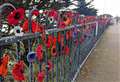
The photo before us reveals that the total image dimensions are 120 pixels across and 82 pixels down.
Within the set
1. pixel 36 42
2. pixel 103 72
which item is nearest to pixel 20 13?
pixel 36 42

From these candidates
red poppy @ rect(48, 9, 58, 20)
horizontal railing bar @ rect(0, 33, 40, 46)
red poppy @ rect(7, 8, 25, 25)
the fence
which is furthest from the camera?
red poppy @ rect(48, 9, 58, 20)

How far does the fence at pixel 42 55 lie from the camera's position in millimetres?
3149

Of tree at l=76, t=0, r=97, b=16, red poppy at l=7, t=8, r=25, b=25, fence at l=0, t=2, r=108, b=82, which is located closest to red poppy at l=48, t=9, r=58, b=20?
fence at l=0, t=2, r=108, b=82

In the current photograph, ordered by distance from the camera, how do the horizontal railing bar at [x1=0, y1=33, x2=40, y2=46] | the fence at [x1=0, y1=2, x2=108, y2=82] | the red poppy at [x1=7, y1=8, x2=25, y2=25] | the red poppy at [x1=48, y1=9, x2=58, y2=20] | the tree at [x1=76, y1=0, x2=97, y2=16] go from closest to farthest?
1. the horizontal railing bar at [x1=0, y1=33, x2=40, y2=46]
2. the red poppy at [x1=7, y1=8, x2=25, y2=25]
3. the fence at [x1=0, y1=2, x2=108, y2=82]
4. the red poppy at [x1=48, y1=9, x2=58, y2=20]
5. the tree at [x1=76, y1=0, x2=97, y2=16]

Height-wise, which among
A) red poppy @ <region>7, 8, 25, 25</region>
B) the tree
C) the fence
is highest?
red poppy @ <region>7, 8, 25, 25</region>

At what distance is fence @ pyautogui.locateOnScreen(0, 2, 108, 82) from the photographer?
10.3 feet

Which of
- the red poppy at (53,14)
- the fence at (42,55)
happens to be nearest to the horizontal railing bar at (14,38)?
the fence at (42,55)

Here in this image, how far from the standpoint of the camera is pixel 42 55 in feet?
13.6

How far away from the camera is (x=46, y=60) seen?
4.29 meters

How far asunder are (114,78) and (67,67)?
141 centimetres

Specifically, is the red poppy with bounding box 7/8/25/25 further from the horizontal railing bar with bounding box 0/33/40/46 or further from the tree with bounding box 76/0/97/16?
the tree with bounding box 76/0/97/16

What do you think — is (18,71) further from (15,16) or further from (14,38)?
(15,16)

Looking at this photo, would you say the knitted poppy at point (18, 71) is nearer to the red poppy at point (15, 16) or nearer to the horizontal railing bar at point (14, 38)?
the horizontal railing bar at point (14, 38)

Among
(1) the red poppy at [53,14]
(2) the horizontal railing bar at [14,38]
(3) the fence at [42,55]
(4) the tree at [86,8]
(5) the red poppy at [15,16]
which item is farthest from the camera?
(4) the tree at [86,8]
